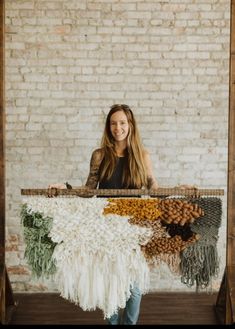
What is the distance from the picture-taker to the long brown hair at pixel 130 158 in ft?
10.7

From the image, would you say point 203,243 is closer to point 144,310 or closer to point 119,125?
point 119,125

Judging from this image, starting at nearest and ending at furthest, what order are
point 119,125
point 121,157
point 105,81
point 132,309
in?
point 132,309
point 119,125
point 121,157
point 105,81

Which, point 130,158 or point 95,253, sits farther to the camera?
point 130,158

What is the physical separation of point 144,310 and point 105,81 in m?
2.04

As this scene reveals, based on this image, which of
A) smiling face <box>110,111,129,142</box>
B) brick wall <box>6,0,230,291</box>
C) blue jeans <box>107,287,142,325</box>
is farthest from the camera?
brick wall <box>6,0,230,291</box>

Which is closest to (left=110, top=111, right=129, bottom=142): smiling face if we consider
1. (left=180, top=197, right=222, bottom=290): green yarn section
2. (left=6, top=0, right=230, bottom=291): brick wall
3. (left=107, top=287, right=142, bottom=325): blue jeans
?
(left=180, top=197, right=222, bottom=290): green yarn section

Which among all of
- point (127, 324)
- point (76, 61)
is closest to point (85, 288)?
point (127, 324)

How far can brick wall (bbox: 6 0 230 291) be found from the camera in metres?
4.42

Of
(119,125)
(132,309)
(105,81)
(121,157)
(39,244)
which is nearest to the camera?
(39,244)

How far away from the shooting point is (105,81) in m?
4.45

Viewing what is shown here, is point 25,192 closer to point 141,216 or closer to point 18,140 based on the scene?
point 141,216

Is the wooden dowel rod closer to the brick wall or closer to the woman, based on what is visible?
the woman

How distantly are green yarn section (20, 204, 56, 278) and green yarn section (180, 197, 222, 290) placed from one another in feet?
2.67

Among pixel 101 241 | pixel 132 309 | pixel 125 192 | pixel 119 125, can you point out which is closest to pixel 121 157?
pixel 119 125
